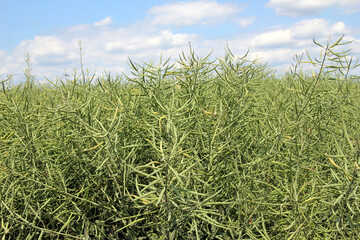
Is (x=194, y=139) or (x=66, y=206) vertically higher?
(x=194, y=139)

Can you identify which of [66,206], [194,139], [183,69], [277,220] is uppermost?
[183,69]

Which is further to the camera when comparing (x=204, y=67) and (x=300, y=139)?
(x=204, y=67)

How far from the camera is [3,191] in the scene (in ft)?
4.74

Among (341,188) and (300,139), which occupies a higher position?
(300,139)

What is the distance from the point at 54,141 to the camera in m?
1.51

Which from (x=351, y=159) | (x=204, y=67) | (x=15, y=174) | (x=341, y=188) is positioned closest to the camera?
(x=341, y=188)

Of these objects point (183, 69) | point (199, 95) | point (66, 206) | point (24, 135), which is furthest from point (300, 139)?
point (24, 135)

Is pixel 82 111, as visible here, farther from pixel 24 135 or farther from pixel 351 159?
pixel 351 159

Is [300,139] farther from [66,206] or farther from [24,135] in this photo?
[24,135]

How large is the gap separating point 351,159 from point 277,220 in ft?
1.30

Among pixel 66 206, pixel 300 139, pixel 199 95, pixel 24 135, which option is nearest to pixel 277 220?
pixel 300 139

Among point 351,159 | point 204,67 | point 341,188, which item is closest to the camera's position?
point 341,188

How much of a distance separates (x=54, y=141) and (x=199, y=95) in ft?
2.38

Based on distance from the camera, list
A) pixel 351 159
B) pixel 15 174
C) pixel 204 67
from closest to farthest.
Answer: pixel 351 159 < pixel 15 174 < pixel 204 67
